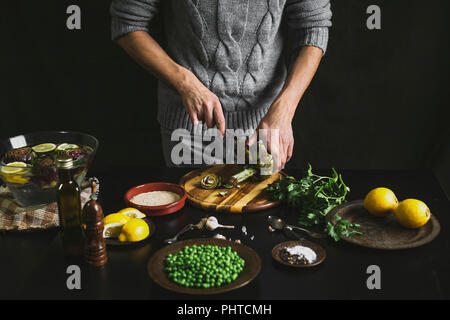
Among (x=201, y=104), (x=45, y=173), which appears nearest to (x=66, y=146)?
(x=45, y=173)

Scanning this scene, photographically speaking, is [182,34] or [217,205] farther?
[182,34]

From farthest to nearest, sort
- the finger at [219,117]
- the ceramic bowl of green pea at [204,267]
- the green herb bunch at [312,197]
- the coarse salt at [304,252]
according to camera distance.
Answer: the finger at [219,117] → the green herb bunch at [312,197] → the coarse salt at [304,252] → the ceramic bowl of green pea at [204,267]

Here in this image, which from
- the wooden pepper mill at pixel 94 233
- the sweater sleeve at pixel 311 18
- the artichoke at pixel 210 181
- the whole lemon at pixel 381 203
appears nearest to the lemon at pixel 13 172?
the wooden pepper mill at pixel 94 233

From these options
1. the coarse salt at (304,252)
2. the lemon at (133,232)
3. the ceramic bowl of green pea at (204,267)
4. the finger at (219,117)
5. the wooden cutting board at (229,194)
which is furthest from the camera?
Answer: the finger at (219,117)

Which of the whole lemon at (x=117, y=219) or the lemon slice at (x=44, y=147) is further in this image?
the lemon slice at (x=44, y=147)

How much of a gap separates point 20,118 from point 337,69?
1892mm

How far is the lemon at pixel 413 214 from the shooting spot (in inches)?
60.9

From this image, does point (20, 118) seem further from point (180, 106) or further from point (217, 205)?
point (217, 205)

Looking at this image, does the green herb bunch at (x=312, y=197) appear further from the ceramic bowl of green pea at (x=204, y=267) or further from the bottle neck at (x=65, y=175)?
the bottle neck at (x=65, y=175)

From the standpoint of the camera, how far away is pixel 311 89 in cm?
287

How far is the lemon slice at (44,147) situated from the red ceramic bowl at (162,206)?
1.12ft

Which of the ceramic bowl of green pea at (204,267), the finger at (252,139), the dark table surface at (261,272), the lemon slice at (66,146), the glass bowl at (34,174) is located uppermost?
the finger at (252,139)

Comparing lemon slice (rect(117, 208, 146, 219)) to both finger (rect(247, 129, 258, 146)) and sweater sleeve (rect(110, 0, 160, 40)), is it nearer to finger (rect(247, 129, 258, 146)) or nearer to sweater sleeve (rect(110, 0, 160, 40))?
finger (rect(247, 129, 258, 146))
